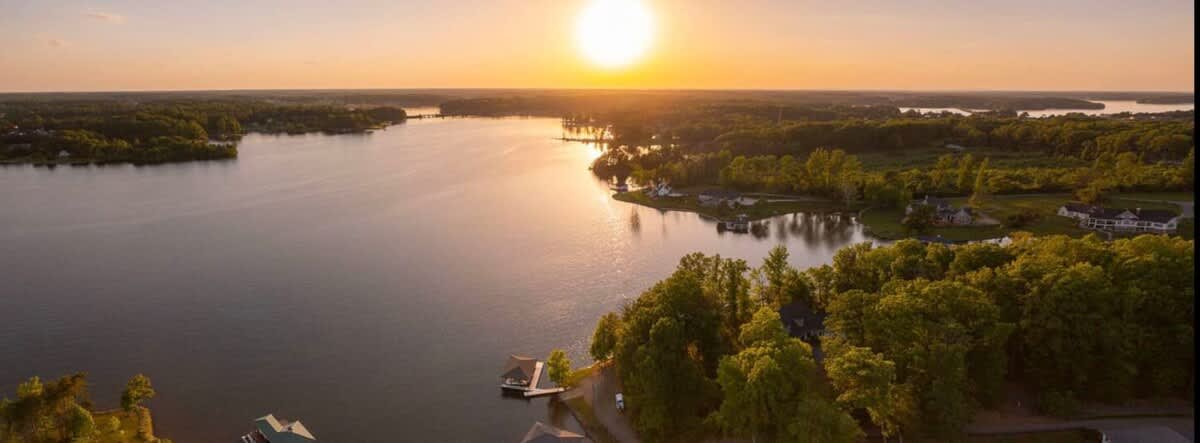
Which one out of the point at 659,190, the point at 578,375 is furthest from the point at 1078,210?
the point at 578,375

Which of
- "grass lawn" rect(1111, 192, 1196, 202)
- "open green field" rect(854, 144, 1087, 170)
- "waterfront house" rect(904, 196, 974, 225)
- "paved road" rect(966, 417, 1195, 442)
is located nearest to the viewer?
"paved road" rect(966, 417, 1195, 442)

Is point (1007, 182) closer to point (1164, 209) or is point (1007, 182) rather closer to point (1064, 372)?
point (1164, 209)

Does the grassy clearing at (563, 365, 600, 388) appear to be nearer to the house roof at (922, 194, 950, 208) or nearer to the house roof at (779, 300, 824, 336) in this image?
the house roof at (779, 300, 824, 336)

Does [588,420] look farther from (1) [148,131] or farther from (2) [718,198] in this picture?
(1) [148,131]

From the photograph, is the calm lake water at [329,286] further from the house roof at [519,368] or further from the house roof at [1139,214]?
the house roof at [1139,214]

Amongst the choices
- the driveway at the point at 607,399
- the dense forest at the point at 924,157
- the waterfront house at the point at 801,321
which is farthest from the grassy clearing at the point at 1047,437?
the dense forest at the point at 924,157

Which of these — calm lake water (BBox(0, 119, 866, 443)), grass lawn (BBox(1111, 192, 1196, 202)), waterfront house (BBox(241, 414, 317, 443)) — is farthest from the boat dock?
grass lawn (BBox(1111, 192, 1196, 202))
